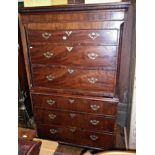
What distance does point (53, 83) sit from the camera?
1.72 metres

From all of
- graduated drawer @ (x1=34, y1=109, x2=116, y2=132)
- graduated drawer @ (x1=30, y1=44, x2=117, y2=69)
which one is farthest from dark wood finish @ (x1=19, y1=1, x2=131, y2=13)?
graduated drawer @ (x1=34, y1=109, x2=116, y2=132)

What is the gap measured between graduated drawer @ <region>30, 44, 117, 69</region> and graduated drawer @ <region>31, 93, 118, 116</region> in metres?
0.32

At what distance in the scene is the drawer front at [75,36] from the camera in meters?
1.44

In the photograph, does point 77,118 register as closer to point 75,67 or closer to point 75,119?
point 75,119

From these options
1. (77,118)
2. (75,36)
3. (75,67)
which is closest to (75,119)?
(77,118)

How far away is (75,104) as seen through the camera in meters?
1.71

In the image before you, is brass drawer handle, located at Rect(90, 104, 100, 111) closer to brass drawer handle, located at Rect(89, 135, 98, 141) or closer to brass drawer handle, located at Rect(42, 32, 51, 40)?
brass drawer handle, located at Rect(89, 135, 98, 141)

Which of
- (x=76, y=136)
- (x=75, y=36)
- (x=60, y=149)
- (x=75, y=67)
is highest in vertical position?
(x=75, y=36)

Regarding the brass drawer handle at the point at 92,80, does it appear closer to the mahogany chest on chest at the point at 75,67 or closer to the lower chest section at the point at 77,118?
the mahogany chest on chest at the point at 75,67

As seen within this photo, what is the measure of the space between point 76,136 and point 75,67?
0.70 m

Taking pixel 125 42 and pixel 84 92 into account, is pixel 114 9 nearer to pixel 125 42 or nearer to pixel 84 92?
pixel 125 42

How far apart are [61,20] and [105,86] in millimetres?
652

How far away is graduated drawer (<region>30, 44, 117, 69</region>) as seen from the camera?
A: 1483 mm
